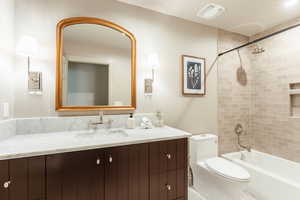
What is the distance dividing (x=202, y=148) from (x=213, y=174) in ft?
1.10

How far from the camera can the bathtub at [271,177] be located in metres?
1.60

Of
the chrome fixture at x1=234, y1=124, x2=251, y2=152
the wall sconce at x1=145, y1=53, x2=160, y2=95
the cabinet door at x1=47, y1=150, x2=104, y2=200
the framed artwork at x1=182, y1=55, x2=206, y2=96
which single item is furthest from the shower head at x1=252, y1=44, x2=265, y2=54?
the cabinet door at x1=47, y1=150, x2=104, y2=200

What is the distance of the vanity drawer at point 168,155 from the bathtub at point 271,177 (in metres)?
1.17

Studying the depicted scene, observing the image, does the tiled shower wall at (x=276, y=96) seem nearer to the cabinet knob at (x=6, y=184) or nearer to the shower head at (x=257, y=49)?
the shower head at (x=257, y=49)

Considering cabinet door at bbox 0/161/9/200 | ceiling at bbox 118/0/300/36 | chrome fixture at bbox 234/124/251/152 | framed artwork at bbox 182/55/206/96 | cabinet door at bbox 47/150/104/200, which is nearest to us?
cabinet door at bbox 0/161/9/200

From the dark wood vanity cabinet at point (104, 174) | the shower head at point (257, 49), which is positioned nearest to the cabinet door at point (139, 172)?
the dark wood vanity cabinet at point (104, 174)

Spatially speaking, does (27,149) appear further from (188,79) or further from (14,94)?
(188,79)

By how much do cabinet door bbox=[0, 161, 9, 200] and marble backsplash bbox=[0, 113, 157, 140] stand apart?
0.37 m

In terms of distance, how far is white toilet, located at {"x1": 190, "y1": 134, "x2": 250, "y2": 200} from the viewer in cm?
155

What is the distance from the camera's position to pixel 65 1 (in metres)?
1.53

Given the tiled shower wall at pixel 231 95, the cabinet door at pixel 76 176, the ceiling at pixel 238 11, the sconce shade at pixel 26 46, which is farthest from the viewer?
the tiled shower wall at pixel 231 95

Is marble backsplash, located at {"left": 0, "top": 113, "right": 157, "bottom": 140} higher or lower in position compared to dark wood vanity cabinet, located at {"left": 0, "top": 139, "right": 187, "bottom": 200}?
higher

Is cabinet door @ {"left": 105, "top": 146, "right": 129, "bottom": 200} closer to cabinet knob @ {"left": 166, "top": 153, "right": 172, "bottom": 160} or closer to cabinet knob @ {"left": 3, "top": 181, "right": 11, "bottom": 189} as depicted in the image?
cabinet knob @ {"left": 166, "top": 153, "right": 172, "bottom": 160}

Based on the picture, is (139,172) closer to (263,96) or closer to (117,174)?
(117,174)
